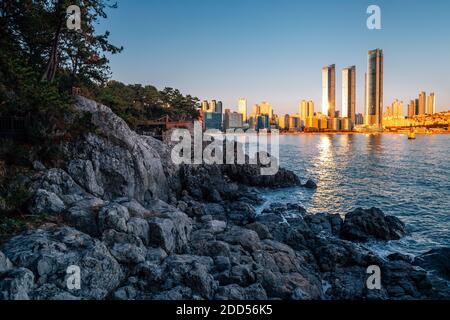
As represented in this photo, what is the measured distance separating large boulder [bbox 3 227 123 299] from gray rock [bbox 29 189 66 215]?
5.64ft

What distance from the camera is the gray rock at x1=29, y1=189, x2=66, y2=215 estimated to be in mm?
11328

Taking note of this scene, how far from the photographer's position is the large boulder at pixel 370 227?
18812 millimetres

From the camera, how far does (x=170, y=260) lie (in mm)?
10016

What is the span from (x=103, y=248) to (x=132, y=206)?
326 centimetres

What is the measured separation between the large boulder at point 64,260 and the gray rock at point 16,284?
282 mm

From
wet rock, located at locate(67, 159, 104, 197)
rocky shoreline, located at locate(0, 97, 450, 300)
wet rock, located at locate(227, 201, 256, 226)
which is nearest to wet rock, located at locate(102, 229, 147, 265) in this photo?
rocky shoreline, located at locate(0, 97, 450, 300)

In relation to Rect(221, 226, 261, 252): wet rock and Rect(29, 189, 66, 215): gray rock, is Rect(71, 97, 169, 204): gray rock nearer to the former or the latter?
Rect(29, 189, 66, 215): gray rock

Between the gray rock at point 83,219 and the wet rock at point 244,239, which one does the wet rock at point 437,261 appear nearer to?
the wet rock at point 244,239

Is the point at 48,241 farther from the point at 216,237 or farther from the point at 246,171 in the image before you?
the point at 246,171

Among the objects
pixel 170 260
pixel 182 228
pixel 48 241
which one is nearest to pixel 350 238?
pixel 182 228

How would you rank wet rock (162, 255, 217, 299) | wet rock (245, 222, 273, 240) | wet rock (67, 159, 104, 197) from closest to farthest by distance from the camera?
1. wet rock (162, 255, 217, 299)
2. wet rock (245, 222, 273, 240)
3. wet rock (67, 159, 104, 197)

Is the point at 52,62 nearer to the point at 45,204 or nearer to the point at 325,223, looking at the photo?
the point at 45,204

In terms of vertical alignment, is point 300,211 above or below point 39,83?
below
